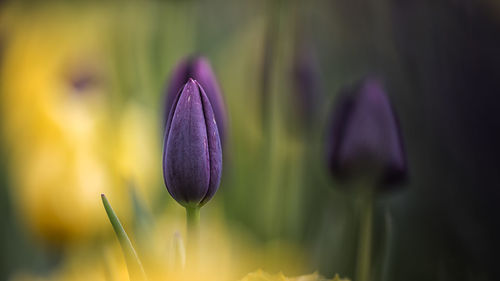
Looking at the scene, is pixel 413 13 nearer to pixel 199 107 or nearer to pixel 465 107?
pixel 465 107

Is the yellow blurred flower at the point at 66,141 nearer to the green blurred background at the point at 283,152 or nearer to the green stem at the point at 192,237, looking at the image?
the green blurred background at the point at 283,152

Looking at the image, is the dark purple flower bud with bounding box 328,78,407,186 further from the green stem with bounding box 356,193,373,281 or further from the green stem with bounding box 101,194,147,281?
the green stem with bounding box 101,194,147,281

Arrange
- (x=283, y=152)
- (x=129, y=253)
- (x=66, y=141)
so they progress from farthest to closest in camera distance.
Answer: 1. (x=283, y=152)
2. (x=66, y=141)
3. (x=129, y=253)

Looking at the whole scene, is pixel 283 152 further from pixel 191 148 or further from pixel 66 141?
pixel 191 148

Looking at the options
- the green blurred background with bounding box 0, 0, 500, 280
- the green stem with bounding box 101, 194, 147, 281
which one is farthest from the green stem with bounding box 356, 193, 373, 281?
the green stem with bounding box 101, 194, 147, 281

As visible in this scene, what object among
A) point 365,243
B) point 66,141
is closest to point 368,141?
point 365,243

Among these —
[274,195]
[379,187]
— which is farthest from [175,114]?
[274,195]
